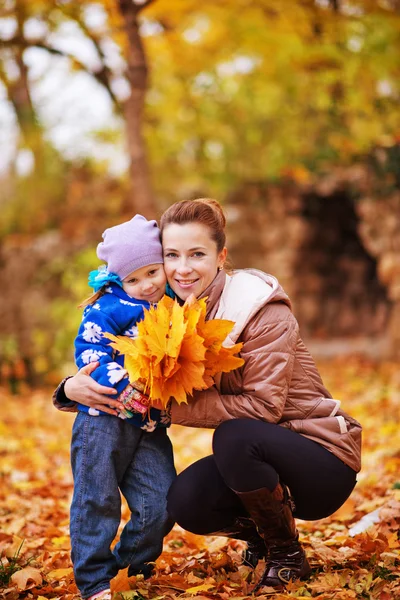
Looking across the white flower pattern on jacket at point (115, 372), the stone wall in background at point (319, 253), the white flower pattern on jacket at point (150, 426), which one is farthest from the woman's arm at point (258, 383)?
the stone wall in background at point (319, 253)

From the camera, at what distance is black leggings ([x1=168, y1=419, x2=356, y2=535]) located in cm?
262

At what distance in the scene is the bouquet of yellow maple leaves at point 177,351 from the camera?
2521 mm

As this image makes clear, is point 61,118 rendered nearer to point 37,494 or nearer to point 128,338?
point 37,494

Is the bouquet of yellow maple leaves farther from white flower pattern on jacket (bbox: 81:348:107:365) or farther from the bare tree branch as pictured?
the bare tree branch

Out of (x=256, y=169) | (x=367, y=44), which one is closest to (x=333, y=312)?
(x=256, y=169)

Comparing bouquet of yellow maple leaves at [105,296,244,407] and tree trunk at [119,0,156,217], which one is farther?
tree trunk at [119,0,156,217]

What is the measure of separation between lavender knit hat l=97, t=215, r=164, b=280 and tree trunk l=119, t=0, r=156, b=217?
6.13 metres

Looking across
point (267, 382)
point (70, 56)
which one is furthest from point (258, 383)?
point (70, 56)

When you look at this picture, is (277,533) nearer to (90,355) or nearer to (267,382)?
(267,382)

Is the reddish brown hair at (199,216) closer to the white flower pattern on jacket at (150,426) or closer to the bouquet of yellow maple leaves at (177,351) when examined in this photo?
the bouquet of yellow maple leaves at (177,351)

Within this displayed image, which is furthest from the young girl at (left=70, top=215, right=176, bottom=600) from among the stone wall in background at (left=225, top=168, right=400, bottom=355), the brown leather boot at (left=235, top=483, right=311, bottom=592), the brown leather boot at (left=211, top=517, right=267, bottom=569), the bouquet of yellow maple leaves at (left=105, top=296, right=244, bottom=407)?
the stone wall in background at (left=225, top=168, right=400, bottom=355)

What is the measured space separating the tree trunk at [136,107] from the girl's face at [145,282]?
622cm

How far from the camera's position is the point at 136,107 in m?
8.78

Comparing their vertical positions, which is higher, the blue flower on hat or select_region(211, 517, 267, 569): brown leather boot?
the blue flower on hat
